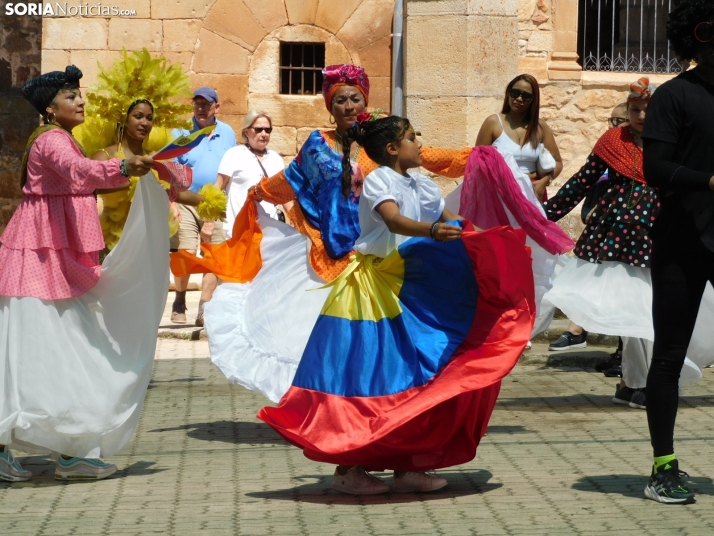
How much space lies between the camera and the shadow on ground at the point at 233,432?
23.0 feet

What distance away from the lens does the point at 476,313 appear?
18.5ft

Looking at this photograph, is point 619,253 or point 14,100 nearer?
point 619,253

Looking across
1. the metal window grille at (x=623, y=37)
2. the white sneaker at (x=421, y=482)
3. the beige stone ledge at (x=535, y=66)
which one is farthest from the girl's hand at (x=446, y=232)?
the metal window grille at (x=623, y=37)

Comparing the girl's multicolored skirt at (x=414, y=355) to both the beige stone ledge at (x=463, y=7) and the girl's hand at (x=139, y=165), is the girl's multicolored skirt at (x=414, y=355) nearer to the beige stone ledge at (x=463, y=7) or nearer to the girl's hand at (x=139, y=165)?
the girl's hand at (x=139, y=165)

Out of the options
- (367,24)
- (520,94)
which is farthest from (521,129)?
(367,24)

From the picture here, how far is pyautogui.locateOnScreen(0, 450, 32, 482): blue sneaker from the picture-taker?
6.03 m

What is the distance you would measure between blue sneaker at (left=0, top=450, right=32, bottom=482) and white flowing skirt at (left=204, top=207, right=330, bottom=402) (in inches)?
54.3

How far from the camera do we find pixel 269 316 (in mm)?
7367

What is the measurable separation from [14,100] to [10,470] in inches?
463

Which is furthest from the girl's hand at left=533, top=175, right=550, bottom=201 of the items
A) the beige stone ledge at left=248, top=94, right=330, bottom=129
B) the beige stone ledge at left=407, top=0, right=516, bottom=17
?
the beige stone ledge at left=248, top=94, right=330, bottom=129

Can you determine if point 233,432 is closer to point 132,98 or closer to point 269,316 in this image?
point 269,316

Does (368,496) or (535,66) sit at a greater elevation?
(535,66)

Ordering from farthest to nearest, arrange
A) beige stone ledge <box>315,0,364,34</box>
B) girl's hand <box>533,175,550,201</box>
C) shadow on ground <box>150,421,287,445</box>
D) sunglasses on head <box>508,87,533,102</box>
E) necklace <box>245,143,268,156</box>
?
beige stone ledge <box>315,0,364,34</box>, necklace <box>245,143,268,156</box>, sunglasses on head <box>508,87,533,102</box>, girl's hand <box>533,175,550,201</box>, shadow on ground <box>150,421,287,445</box>

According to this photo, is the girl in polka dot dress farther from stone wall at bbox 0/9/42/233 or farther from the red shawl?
stone wall at bbox 0/9/42/233
